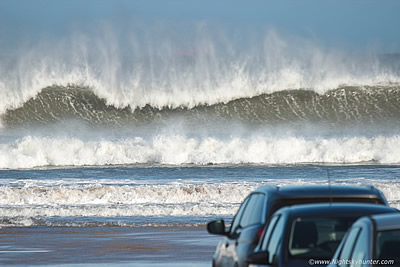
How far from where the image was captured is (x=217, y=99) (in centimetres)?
5641

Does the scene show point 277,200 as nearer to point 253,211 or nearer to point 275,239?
point 253,211

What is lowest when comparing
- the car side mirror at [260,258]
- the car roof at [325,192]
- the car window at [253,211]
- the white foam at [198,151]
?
the car side mirror at [260,258]

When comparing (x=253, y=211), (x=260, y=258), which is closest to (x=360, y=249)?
(x=260, y=258)

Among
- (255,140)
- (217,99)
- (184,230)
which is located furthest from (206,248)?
(217,99)

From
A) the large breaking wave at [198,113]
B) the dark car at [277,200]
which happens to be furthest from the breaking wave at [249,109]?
the dark car at [277,200]

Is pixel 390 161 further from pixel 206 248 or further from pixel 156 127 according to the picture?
A: pixel 206 248

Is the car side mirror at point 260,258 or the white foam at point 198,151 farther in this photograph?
the white foam at point 198,151

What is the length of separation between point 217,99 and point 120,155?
1325 centimetres

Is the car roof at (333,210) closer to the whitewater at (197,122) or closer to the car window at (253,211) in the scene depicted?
the car window at (253,211)

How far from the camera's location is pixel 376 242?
4715 mm

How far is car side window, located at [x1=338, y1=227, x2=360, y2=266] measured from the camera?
5082 millimetres

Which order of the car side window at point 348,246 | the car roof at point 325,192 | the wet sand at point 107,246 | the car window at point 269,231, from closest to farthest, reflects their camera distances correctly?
1. the car side window at point 348,246
2. the car window at point 269,231
3. the car roof at point 325,192
4. the wet sand at point 107,246

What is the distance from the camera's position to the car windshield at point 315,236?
5996mm

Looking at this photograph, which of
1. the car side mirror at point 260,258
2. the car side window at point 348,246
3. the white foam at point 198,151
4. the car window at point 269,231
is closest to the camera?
the car side window at point 348,246
